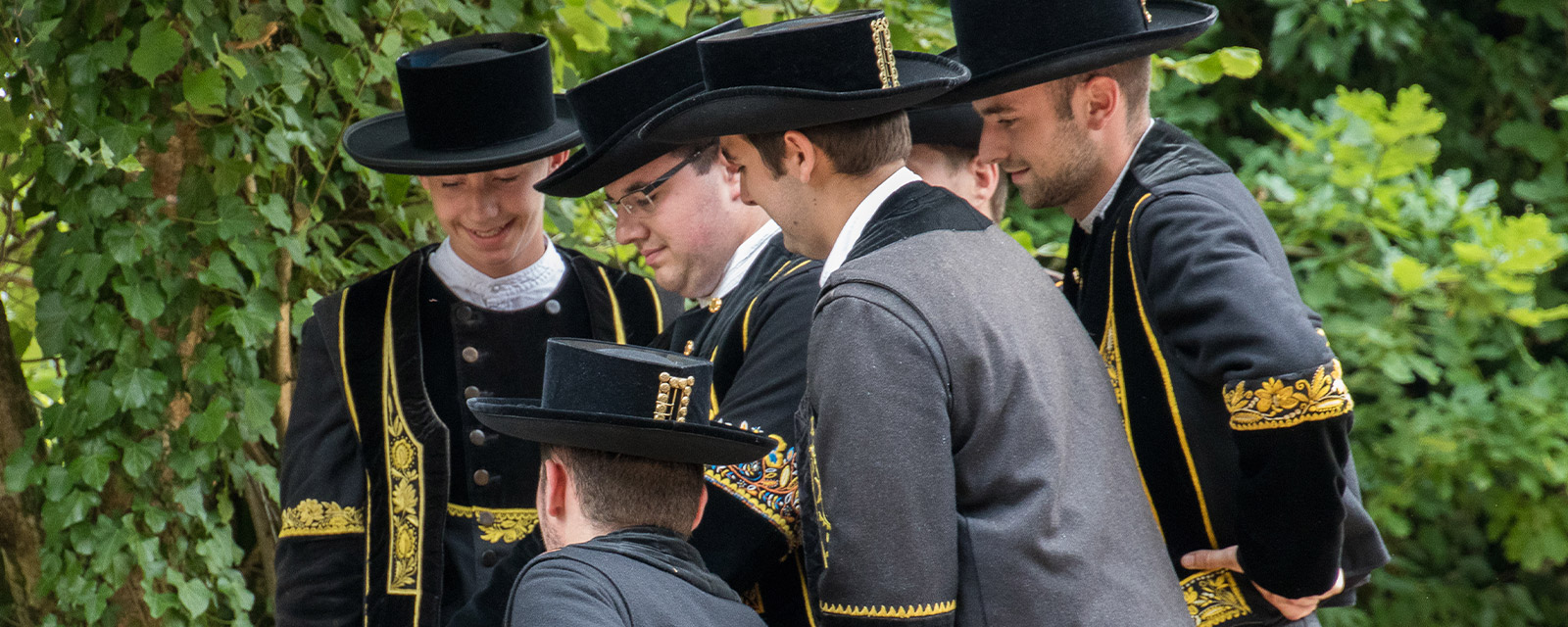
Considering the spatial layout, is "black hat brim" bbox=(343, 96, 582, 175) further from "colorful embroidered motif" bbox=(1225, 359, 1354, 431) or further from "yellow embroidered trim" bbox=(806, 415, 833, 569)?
"colorful embroidered motif" bbox=(1225, 359, 1354, 431)

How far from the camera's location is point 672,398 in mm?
2031

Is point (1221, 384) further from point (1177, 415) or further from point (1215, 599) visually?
point (1215, 599)

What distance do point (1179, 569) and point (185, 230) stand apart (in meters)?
2.39

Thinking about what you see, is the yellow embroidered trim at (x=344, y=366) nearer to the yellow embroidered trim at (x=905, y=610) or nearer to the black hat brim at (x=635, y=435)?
the black hat brim at (x=635, y=435)

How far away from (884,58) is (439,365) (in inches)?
54.6

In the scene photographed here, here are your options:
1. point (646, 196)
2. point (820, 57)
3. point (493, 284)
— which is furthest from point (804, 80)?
point (493, 284)

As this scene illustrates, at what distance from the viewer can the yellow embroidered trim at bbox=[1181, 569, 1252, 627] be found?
2.19 meters

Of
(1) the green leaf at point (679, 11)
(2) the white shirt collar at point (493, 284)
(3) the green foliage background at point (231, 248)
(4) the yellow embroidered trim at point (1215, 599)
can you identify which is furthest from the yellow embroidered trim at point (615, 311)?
(1) the green leaf at point (679, 11)

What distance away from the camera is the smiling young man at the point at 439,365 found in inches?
113

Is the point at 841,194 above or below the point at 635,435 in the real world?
above

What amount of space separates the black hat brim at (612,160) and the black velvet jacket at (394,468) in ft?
1.47

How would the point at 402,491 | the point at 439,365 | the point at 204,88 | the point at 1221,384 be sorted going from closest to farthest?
1. the point at 1221,384
2. the point at 402,491
3. the point at 439,365
4. the point at 204,88

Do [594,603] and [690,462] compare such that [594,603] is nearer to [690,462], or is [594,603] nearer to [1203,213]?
[690,462]

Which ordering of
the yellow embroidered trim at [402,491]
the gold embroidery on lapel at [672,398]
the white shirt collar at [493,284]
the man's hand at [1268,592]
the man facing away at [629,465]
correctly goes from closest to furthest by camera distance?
the man facing away at [629,465] < the gold embroidery on lapel at [672,398] < the man's hand at [1268,592] < the yellow embroidered trim at [402,491] < the white shirt collar at [493,284]
